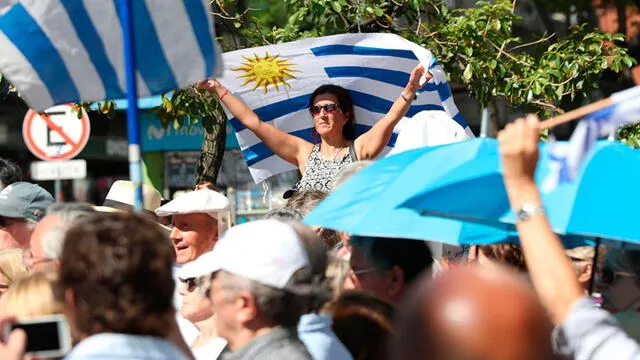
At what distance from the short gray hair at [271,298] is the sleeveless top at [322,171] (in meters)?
3.11

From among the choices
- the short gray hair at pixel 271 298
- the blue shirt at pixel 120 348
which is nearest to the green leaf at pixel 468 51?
the short gray hair at pixel 271 298

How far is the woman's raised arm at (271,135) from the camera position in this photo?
682 cm

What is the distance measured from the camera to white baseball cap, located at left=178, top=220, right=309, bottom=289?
133 inches

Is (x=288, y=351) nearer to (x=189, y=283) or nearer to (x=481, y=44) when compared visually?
(x=189, y=283)

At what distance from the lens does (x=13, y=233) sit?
6.41 metres

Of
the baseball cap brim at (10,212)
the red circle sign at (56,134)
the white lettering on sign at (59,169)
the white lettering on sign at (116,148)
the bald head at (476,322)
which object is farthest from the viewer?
the white lettering on sign at (116,148)

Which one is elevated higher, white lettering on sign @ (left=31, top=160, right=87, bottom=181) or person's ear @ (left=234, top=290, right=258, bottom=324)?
person's ear @ (left=234, top=290, right=258, bottom=324)

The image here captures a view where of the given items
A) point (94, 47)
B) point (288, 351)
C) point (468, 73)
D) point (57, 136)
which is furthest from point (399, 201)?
point (57, 136)

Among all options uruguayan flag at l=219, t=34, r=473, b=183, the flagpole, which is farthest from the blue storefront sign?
the flagpole

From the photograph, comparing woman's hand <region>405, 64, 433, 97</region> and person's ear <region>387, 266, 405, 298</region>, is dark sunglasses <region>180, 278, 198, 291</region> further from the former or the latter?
woman's hand <region>405, 64, 433, 97</region>

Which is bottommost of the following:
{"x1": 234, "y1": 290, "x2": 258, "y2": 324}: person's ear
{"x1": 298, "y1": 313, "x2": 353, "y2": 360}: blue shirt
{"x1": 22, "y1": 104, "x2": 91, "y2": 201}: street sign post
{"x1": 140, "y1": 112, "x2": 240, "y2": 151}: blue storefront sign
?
{"x1": 140, "y1": 112, "x2": 240, "y2": 151}: blue storefront sign

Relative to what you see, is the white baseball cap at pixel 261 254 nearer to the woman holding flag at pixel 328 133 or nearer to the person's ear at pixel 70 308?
the person's ear at pixel 70 308

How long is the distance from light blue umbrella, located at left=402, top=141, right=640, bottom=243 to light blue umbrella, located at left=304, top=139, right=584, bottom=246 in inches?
1.7

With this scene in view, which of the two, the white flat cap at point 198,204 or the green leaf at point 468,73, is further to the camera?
the green leaf at point 468,73
